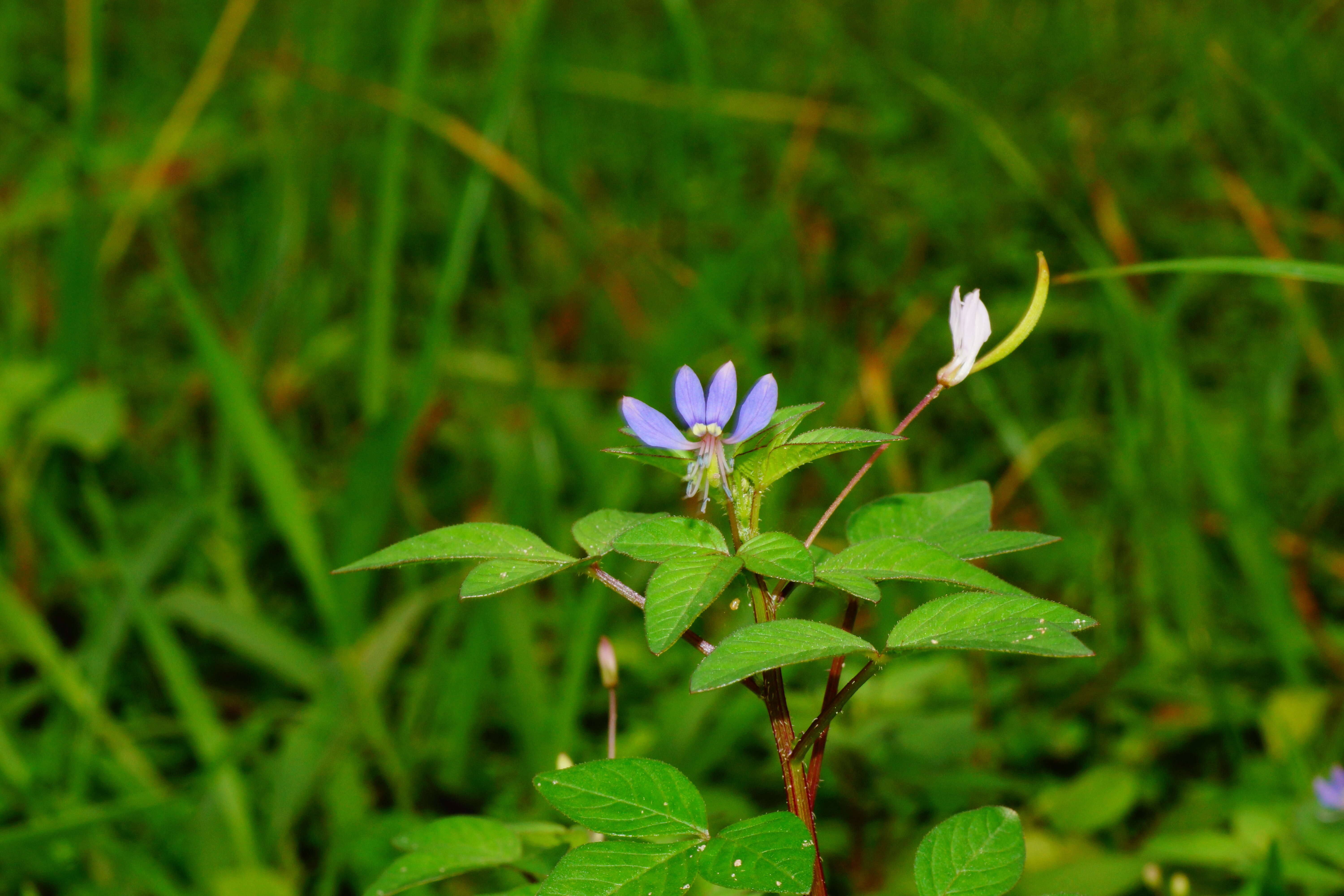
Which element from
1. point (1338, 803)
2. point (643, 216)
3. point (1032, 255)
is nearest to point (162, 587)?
point (643, 216)

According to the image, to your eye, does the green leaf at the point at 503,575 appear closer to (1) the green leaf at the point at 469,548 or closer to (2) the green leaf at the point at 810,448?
(1) the green leaf at the point at 469,548

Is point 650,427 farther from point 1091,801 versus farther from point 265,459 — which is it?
point 265,459

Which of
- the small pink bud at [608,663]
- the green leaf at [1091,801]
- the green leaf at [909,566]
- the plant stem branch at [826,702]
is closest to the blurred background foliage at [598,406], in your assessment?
the green leaf at [1091,801]

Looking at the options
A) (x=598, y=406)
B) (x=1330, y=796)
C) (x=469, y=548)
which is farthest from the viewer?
(x=598, y=406)

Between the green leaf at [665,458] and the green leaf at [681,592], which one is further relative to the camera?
the green leaf at [665,458]

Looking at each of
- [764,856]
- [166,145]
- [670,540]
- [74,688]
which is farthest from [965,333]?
[166,145]

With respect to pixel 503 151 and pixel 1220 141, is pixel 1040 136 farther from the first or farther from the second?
pixel 503 151

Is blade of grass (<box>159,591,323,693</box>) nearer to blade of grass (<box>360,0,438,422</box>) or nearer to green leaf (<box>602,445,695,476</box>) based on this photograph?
blade of grass (<box>360,0,438,422</box>)
